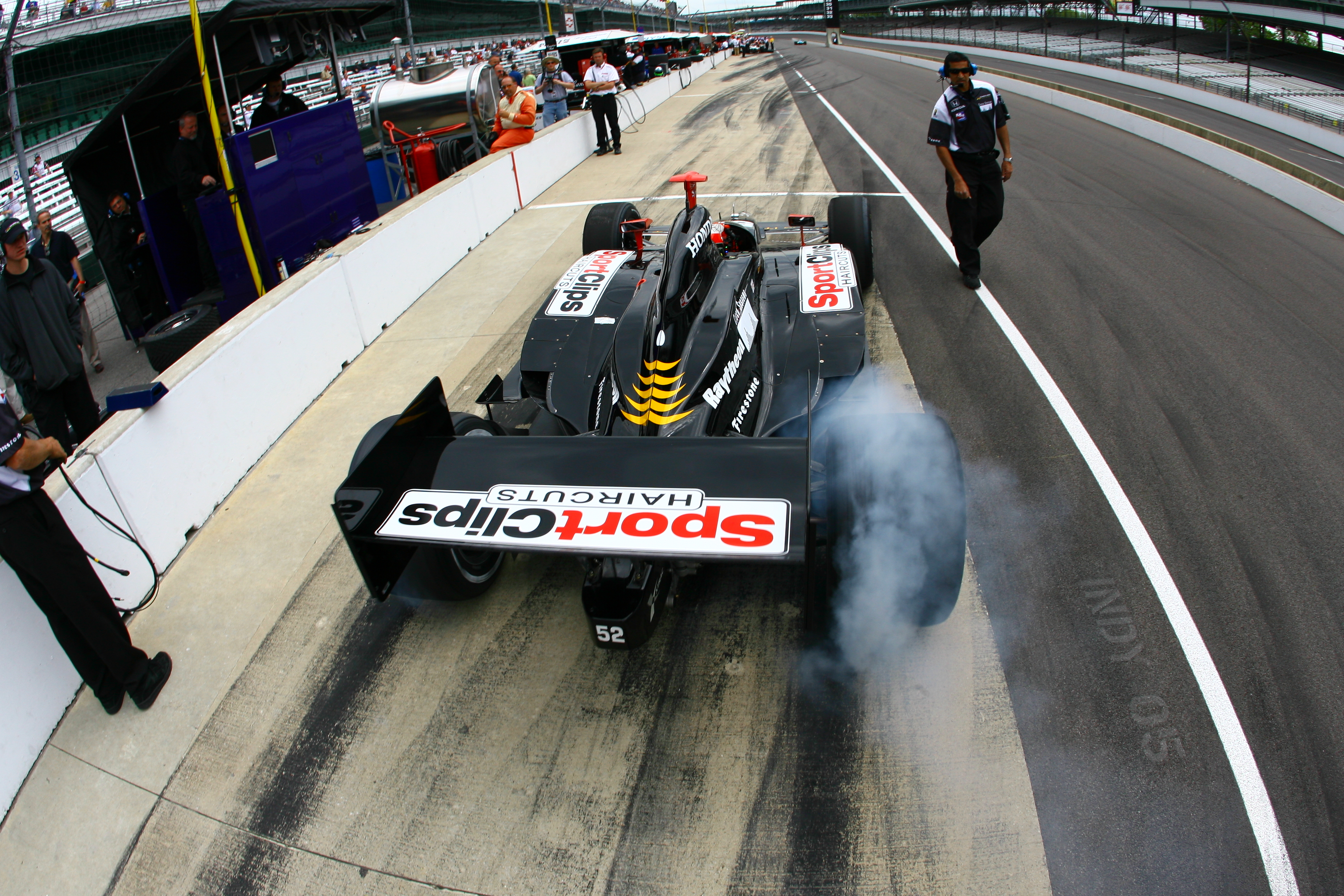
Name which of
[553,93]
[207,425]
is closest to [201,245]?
[207,425]

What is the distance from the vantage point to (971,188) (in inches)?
262

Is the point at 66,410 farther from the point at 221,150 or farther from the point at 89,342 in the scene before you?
the point at 221,150

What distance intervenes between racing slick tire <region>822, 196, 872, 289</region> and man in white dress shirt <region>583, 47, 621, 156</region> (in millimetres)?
8052

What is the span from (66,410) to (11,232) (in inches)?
56.8

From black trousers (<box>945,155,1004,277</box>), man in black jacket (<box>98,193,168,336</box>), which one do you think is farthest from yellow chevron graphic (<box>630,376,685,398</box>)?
man in black jacket (<box>98,193,168,336</box>)

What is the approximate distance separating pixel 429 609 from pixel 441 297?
499cm

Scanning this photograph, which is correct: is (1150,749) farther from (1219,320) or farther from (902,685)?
(1219,320)

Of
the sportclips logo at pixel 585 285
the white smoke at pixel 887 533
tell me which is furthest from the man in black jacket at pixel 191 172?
the white smoke at pixel 887 533

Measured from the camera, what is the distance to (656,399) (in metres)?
4.21

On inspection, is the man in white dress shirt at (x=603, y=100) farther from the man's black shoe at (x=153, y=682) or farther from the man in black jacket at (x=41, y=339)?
the man's black shoe at (x=153, y=682)

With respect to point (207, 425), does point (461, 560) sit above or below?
below

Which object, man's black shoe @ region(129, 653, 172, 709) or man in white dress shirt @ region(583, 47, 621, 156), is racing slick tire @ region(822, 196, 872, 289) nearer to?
man's black shoe @ region(129, 653, 172, 709)

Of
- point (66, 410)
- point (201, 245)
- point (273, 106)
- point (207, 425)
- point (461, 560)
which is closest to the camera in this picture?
point (461, 560)

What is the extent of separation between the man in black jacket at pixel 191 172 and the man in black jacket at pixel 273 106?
100 centimetres
